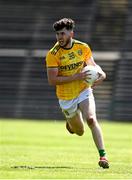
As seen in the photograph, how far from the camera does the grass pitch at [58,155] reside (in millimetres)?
9656

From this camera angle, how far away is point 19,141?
55.2ft

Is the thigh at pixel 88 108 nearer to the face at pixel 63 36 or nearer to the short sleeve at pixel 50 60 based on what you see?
the short sleeve at pixel 50 60

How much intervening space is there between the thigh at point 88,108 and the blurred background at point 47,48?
57.0 ft

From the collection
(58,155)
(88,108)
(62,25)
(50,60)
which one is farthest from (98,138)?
(58,155)

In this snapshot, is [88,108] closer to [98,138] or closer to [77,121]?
[98,138]

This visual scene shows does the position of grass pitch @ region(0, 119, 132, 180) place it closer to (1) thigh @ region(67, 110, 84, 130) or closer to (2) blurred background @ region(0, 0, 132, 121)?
(1) thigh @ region(67, 110, 84, 130)

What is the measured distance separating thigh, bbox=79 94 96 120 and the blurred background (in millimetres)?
17385

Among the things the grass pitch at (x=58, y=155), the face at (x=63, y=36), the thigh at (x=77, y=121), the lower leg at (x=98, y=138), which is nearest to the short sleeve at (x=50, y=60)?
the face at (x=63, y=36)

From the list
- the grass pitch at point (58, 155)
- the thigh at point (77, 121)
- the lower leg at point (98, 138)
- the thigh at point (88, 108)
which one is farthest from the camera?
the thigh at point (77, 121)

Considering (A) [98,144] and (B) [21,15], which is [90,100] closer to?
(A) [98,144]

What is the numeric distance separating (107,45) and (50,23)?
2.75m

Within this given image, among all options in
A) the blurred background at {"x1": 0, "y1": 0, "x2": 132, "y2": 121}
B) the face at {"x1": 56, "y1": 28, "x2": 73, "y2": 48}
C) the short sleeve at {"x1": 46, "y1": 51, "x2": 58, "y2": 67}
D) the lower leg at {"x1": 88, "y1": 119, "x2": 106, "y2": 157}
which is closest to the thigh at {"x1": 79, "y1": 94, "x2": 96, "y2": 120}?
the lower leg at {"x1": 88, "y1": 119, "x2": 106, "y2": 157}

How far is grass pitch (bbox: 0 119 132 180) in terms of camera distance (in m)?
9.66

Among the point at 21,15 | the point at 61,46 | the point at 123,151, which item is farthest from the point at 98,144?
the point at 21,15
